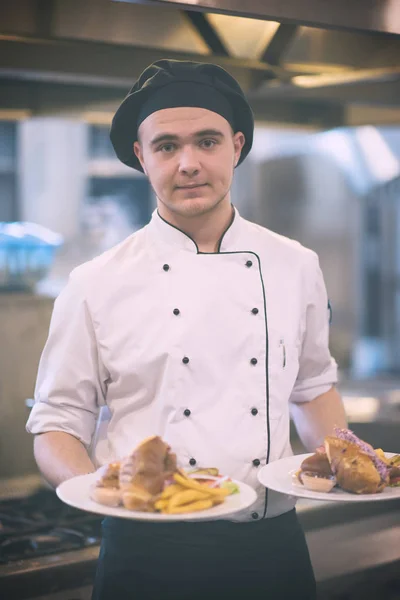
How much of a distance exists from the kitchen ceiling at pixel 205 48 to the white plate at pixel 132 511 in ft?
2.63

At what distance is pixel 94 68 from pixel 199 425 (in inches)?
35.7

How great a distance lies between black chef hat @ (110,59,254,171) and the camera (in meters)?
1.46

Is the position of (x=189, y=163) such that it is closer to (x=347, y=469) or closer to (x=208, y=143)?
(x=208, y=143)

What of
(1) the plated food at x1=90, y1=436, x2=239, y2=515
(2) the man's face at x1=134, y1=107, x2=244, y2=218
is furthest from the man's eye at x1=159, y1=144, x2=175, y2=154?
(1) the plated food at x1=90, y1=436, x2=239, y2=515

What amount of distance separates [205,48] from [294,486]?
1114 millimetres

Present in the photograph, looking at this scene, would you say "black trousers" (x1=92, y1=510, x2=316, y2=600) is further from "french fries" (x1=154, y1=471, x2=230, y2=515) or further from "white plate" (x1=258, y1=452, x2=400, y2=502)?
"french fries" (x1=154, y1=471, x2=230, y2=515)

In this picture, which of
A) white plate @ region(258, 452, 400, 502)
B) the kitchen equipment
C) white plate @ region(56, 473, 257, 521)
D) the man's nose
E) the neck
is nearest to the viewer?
white plate @ region(56, 473, 257, 521)

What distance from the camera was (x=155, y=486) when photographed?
3.94 ft

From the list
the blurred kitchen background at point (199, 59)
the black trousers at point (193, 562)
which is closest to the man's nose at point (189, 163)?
the blurred kitchen background at point (199, 59)

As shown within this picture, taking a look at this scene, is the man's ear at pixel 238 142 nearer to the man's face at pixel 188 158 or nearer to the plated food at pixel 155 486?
the man's face at pixel 188 158

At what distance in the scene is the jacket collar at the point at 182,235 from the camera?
5.00 ft

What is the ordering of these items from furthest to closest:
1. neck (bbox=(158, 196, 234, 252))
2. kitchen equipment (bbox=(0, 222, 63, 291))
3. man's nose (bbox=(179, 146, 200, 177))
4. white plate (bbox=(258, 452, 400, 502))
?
kitchen equipment (bbox=(0, 222, 63, 291)) → neck (bbox=(158, 196, 234, 252)) → man's nose (bbox=(179, 146, 200, 177)) → white plate (bbox=(258, 452, 400, 502))

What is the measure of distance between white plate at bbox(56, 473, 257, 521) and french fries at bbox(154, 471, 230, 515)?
0.01 meters

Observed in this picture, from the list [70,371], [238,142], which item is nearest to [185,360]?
[70,371]
